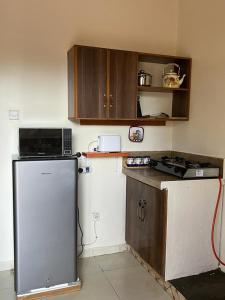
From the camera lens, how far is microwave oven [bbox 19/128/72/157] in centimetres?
238

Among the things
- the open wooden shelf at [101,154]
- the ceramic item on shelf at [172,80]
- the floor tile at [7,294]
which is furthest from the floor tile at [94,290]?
the ceramic item on shelf at [172,80]

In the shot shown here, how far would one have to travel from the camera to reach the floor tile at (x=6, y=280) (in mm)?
2439

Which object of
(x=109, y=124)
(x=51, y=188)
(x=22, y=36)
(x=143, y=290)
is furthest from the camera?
(x=109, y=124)

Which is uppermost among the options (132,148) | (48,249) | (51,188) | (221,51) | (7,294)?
(221,51)

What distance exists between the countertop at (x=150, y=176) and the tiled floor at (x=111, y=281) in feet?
2.90

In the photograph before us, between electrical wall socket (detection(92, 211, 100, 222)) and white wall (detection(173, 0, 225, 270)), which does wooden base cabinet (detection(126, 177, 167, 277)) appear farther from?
white wall (detection(173, 0, 225, 270))

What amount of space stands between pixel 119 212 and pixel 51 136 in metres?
1.19

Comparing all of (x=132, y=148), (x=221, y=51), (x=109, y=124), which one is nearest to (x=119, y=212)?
(x=132, y=148)

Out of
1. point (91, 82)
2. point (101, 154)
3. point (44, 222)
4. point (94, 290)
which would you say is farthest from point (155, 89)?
point (94, 290)

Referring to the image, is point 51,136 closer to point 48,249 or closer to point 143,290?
point 48,249

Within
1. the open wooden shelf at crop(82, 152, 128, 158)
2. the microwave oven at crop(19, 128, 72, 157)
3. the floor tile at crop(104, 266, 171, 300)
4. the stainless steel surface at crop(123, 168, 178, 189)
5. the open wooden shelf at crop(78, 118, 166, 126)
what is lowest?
the floor tile at crop(104, 266, 171, 300)

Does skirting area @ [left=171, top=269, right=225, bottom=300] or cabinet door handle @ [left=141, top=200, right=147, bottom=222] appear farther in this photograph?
cabinet door handle @ [left=141, top=200, right=147, bottom=222]

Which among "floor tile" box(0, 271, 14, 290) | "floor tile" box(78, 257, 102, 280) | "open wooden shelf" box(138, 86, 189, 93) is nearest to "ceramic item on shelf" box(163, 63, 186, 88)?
"open wooden shelf" box(138, 86, 189, 93)

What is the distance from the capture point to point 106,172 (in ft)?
9.85
